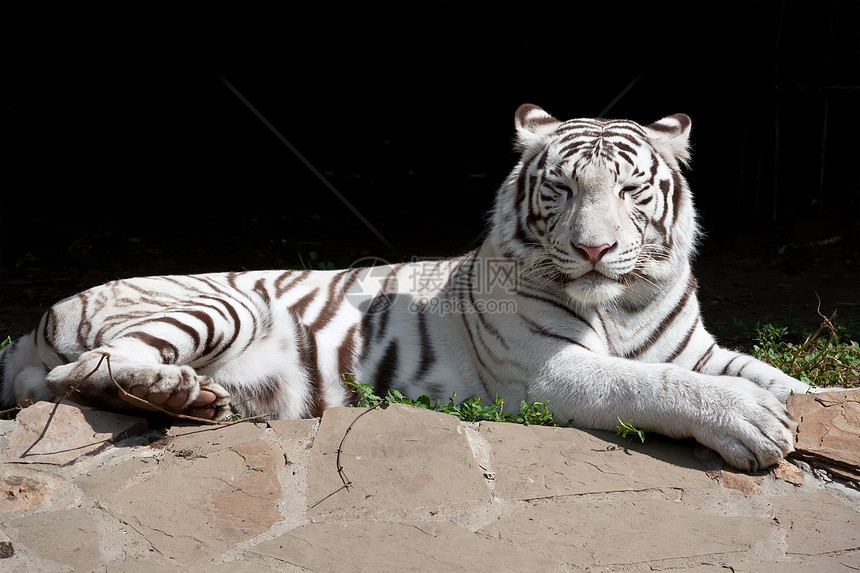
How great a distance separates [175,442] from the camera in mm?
2477

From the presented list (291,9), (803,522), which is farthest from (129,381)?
(291,9)

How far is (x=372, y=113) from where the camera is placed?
888 cm

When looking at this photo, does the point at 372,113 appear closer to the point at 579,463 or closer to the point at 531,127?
the point at 531,127

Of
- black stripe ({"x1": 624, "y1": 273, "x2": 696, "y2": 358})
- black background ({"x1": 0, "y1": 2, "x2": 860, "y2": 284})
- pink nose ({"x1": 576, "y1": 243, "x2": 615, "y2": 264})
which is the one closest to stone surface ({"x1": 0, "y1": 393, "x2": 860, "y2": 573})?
black stripe ({"x1": 624, "y1": 273, "x2": 696, "y2": 358})

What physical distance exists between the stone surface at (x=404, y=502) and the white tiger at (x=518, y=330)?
0.48ft

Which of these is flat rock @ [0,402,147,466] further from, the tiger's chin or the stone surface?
the tiger's chin

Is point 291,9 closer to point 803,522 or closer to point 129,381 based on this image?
point 129,381

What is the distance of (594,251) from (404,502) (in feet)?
3.64

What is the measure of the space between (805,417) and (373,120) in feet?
22.9

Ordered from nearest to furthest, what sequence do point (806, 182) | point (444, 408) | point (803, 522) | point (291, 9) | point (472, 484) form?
point (803, 522) → point (472, 484) → point (444, 408) → point (806, 182) → point (291, 9)

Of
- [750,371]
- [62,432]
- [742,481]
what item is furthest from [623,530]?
[62,432]

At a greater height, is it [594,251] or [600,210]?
[600,210]

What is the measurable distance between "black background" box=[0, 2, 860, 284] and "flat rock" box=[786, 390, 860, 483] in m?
3.80

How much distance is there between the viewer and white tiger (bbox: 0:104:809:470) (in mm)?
2510
